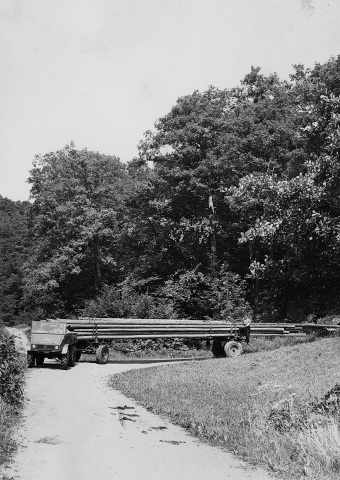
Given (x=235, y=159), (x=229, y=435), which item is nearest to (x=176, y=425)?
(x=229, y=435)

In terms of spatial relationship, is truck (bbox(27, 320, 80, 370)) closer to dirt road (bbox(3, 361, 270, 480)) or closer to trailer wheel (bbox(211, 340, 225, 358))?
dirt road (bbox(3, 361, 270, 480))

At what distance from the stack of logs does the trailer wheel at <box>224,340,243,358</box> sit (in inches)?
24.0

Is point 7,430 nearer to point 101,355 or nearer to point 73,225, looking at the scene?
point 101,355

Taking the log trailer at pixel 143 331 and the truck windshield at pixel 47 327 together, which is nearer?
the truck windshield at pixel 47 327

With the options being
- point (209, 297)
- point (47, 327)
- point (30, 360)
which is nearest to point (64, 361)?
point (30, 360)

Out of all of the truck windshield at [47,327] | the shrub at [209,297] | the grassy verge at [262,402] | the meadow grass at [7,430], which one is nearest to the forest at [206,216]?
the shrub at [209,297]

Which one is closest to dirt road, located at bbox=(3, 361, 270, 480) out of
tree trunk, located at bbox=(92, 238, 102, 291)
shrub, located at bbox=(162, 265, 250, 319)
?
shrub, located at bbox=(162, 265, 250, 319)

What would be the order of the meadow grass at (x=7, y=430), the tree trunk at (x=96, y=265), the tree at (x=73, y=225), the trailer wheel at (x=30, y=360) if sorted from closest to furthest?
the meadow grass at (x=7, y=430) → the trailer wheel at (x=30, y=360) → the tree at (x=73, y=225) → the tree trunk at (x=96, y=265)

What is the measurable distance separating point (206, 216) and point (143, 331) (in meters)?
15.1

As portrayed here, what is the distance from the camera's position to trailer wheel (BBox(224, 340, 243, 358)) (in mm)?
26017

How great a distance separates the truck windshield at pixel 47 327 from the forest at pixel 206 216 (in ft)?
30.0

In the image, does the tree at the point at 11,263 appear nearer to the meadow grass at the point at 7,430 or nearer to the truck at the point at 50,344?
the truck at the point at 50,344

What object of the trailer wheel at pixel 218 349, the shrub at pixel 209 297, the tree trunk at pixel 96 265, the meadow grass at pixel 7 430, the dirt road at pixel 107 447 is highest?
the tree trunk at pixel 96 265

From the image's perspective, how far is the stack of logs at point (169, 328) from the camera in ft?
80.6
